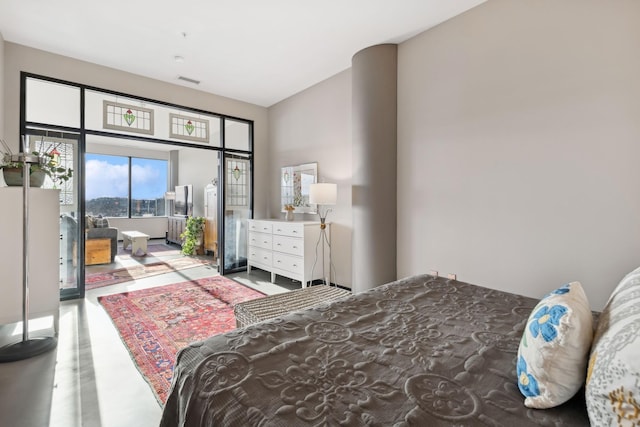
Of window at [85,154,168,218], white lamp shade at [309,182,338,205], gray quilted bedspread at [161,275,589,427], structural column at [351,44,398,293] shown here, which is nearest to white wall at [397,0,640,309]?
structural column at [351,44,398,293]

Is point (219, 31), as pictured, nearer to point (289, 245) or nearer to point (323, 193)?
point (323, 193)

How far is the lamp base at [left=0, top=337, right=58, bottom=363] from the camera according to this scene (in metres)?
2.16

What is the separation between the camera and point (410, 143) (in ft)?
10.5

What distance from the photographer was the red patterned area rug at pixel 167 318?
2.21 m

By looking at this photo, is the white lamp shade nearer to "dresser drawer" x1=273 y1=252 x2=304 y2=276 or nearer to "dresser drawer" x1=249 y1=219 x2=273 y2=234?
"dresser drawer" x1=273 y1=252 x2=304 y2=276

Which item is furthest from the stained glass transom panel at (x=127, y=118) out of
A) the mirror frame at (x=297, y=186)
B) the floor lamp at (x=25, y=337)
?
the mirror frame at (x=297, y=186)

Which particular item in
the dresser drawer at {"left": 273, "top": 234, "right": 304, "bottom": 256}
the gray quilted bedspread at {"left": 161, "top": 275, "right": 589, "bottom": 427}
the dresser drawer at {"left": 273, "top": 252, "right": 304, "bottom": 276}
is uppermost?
the dresser drawer at {"left": 273, "top": 234, "right": 304, "bottom": 256}

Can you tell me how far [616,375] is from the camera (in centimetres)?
63

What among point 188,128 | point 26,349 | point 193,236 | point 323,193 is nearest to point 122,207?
point 193,236

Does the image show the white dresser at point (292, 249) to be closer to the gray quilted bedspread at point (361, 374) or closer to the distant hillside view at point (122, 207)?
the gray quilted bedspread at point (361, 374)

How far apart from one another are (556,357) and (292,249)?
3.40 metres

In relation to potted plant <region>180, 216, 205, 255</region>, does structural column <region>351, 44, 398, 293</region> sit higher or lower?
higher

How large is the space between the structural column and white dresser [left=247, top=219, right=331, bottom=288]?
78 cm

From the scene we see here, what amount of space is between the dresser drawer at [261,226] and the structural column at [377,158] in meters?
1.58
